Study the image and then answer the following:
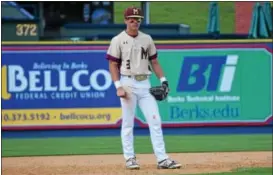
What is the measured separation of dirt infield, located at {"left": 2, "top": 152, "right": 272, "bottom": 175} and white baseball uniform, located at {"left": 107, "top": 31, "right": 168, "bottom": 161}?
0.36 metres

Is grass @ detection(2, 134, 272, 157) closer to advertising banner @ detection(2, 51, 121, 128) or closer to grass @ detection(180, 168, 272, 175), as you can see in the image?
advertising banner @ detection(2, 51, 121, 128)

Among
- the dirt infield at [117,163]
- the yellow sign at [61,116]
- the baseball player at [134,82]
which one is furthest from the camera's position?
the yellow sign at [61,116]

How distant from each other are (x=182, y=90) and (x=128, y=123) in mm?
6301

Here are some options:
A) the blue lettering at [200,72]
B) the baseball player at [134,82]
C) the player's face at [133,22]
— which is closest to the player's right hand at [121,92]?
the baseball player at [134,82]

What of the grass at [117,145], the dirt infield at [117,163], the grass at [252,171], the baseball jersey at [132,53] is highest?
the baseball jersey at [132,53]

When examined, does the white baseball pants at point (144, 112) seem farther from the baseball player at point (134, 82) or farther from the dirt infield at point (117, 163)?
the dirt infield at point (117, 163)

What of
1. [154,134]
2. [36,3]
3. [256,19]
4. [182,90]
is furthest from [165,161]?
[36,3]

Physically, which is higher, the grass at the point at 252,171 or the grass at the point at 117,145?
the grass at the point at 252,171

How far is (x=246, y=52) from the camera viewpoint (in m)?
16.7

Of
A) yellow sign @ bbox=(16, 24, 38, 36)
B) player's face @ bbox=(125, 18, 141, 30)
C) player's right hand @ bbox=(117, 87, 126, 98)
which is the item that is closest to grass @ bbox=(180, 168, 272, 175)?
player's right hand @ bbox=(117, 87, 126, 98)

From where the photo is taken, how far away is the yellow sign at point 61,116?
1609 cm

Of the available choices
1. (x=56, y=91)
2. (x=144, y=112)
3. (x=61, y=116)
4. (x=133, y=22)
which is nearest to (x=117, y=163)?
(x=144, y=112)

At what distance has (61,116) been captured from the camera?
16.2 meters

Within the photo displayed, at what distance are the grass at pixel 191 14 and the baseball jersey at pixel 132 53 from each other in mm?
11995
